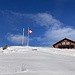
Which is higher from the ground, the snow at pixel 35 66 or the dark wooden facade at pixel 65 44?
the dark wooden facade at pixel 65 44

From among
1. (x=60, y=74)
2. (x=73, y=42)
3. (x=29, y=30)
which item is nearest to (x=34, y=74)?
(x=60, y=74)

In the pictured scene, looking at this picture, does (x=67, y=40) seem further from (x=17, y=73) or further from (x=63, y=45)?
(x=17, y=73)

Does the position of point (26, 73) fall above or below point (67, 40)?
below

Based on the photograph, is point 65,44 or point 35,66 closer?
point 35,66

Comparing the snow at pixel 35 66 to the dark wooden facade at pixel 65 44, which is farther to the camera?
the dark wooden facade at pixel 65 44

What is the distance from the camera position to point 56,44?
67.8 m

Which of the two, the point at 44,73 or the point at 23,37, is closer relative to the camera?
the point at 44,73

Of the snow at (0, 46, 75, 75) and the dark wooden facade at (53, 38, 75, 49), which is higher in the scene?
the dark wooden facade at (53, 38, 75, 49)

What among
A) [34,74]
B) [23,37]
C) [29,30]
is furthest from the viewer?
[29,30]

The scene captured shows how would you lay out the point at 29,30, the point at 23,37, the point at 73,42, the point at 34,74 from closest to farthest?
the point at 34,74
the point at 23,37
the point at 29,30
the point at 73,42

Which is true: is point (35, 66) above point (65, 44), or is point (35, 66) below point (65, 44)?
below

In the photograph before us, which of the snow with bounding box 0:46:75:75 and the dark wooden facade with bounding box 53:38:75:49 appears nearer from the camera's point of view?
the snow with bounding box 0:46:75:75

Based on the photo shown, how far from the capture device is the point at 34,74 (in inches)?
412

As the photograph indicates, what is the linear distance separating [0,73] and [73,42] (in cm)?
5724
